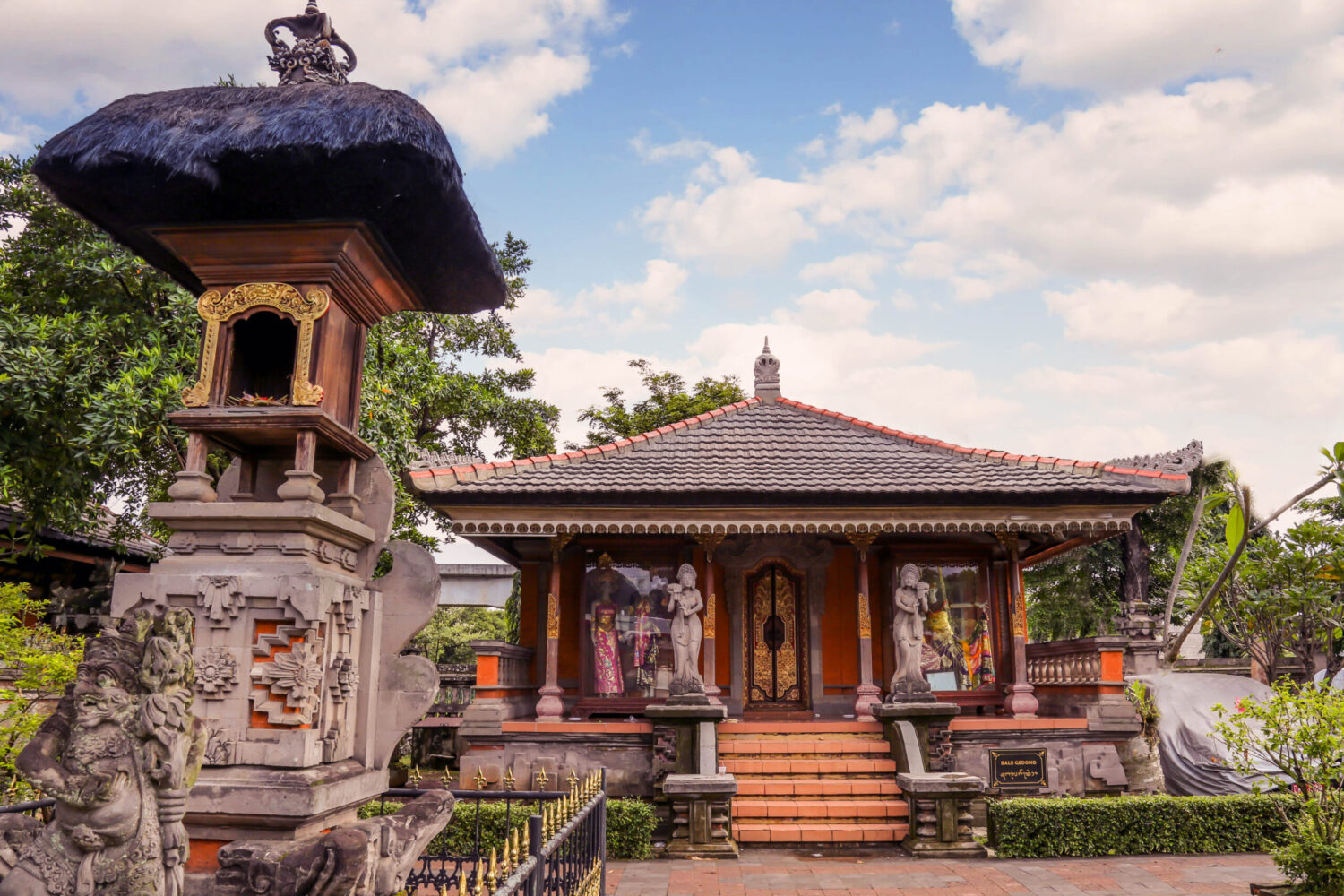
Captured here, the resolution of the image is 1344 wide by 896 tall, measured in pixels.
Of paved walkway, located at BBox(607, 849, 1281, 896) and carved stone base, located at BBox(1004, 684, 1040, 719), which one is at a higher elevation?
carved stone base, located at BBox(1004, 684, 1040, 719)

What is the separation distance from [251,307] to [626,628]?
34.1ft

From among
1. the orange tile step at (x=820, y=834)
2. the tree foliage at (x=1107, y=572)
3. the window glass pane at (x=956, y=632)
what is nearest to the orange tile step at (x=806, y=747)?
the orange tile step at (x=820, y=834)

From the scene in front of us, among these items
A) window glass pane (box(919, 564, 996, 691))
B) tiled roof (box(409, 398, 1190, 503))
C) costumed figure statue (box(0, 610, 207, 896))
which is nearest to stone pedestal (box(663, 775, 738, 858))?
tiled roof (box(409, 398, 1190, 503))

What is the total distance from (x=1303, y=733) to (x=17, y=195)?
Answer: 16.7m

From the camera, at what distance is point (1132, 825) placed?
10320mm

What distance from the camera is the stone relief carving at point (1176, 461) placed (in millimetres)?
13180

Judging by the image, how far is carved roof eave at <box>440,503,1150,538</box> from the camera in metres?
12.8

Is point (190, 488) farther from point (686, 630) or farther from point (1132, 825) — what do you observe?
point (1132, 825)

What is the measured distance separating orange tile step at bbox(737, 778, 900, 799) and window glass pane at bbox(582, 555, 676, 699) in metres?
3.18

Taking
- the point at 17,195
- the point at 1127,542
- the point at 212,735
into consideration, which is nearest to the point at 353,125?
the point at 212,735

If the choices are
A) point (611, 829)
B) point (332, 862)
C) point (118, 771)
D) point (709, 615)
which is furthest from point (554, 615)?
point (118, 771)

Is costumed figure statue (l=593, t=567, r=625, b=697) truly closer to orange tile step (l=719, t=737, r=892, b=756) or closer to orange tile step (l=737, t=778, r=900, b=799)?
orange tile step (l=719, t=737, r=892, b=756)

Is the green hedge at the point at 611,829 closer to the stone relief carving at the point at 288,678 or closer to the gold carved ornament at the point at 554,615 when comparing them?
the gold carved ornament at the point at 554,615

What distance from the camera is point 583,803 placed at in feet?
21.1
